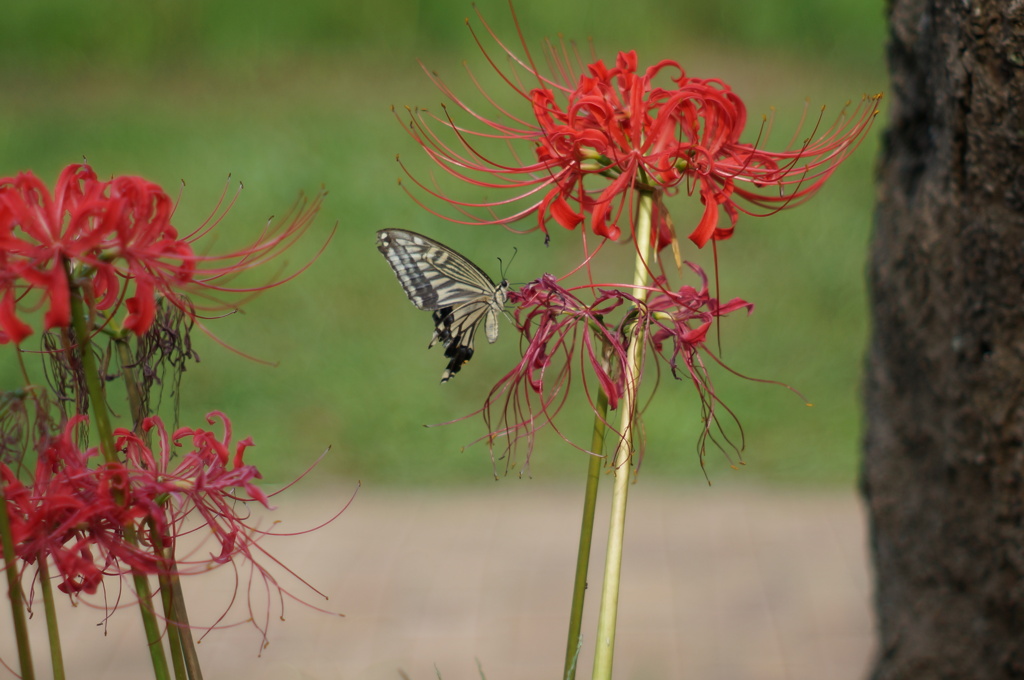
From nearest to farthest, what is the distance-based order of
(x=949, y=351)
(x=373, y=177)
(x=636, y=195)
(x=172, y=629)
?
(x=172, y=629) < (x=636, y=195) < (x=949, y=351) < (x=373, y=177)

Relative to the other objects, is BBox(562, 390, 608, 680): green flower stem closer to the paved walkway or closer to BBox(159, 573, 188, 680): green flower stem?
BBox(159, 573, 188, 680): green flower stem

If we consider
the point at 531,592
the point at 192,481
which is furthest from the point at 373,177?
the point at 192,481

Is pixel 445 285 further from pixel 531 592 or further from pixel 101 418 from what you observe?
pixel 531 592

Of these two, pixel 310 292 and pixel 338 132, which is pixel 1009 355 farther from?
pixel 338 132

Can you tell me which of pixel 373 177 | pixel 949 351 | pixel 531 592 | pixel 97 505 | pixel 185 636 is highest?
pixel 373 177

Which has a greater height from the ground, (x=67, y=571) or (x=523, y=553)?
(x=67, y=571)

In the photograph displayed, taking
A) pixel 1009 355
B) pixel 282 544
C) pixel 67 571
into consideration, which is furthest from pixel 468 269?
pixel 282 544
